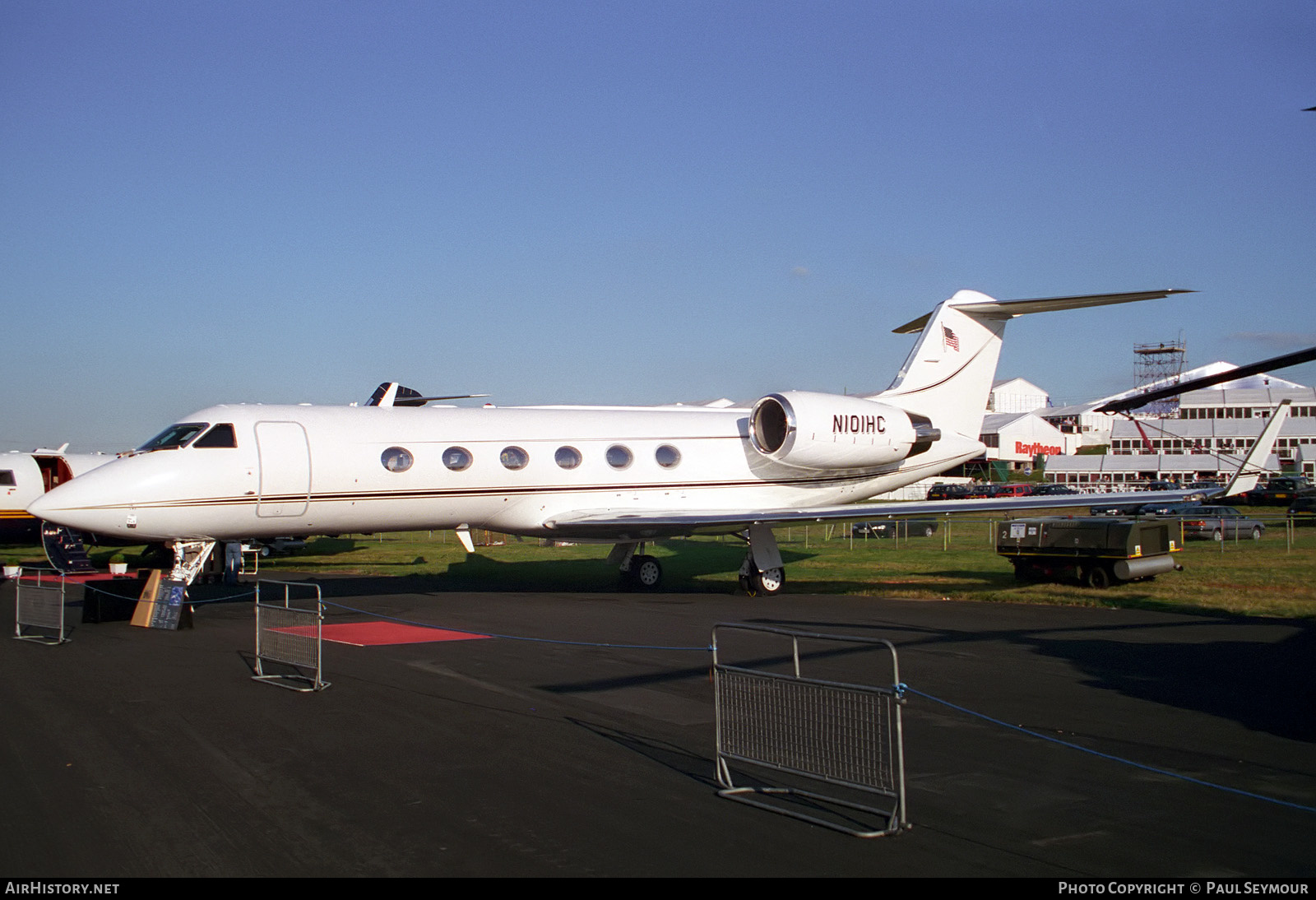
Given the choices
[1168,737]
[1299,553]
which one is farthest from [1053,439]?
[1168,737]

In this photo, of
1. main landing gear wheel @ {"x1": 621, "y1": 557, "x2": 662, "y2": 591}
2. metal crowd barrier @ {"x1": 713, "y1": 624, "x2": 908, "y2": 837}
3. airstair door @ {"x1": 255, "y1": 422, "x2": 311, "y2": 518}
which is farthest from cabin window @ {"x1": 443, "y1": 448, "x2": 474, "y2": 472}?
metal crowd barrier @ {"x1": 713, "y1": 624, "x2": 908, "y2": 837}

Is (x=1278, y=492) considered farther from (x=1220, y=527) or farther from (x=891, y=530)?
(x=891, y=530)

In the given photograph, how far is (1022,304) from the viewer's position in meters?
20.6

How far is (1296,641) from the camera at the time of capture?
1236 centimetres

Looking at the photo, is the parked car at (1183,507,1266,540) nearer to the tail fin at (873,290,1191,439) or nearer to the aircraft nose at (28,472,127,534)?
the tail fin at (873,290,1191,439)

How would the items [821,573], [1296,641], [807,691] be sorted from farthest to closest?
1. [821,573]
2. [1296,641]
3. [807,691]

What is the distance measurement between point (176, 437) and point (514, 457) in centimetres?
→ 553

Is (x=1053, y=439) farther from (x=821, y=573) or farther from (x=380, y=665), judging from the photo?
(x=380, y=665)

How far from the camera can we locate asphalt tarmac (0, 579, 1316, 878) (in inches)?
207

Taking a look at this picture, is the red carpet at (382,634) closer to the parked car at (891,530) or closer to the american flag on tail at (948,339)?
the american flag on tail at (948,339)

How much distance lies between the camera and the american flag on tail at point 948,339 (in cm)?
2194

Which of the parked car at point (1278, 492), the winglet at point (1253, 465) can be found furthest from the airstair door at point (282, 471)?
the parked car at point (1278, 492)

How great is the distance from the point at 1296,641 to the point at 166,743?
40.9 feet

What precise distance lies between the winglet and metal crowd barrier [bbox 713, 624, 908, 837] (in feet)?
38.4
